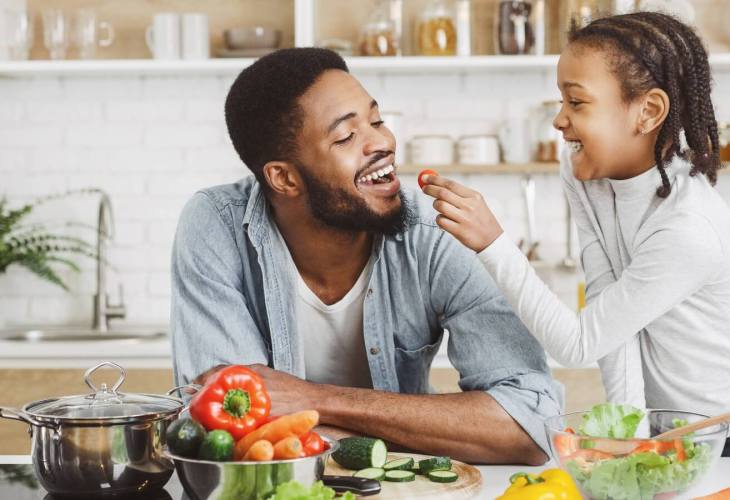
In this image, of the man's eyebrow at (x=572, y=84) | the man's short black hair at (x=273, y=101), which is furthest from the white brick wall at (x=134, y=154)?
the man's eyebrow at (x=572, y=84)

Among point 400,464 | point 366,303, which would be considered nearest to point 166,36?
point 366,303

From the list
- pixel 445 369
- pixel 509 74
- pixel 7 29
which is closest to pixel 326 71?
pixel 445 369

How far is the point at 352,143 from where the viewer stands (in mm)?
2000

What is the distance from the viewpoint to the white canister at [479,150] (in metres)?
3.71

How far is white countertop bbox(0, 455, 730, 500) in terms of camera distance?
1.42m

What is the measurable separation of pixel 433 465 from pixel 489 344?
469 millimetres

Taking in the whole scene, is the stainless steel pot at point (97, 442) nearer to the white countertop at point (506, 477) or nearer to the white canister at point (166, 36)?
the white countertop at point (506, 477)

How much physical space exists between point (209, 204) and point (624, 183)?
2.86ft

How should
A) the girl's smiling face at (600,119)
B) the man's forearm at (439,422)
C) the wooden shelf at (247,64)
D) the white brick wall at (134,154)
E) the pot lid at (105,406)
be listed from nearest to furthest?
the pot lid at (105,406), the man's forearm at (439,422), the girl's smiling face at (600,119), the wooden shelf at (247,64), the white brick wall at (134,154)

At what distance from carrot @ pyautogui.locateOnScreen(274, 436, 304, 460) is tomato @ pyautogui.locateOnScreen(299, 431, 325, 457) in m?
0.03

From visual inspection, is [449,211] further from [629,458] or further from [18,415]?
[18,415]

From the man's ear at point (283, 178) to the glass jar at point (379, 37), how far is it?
1.59 metres

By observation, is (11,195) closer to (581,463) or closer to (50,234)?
(50,234)

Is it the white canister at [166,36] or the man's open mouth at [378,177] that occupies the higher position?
the white canister at [166,36]
